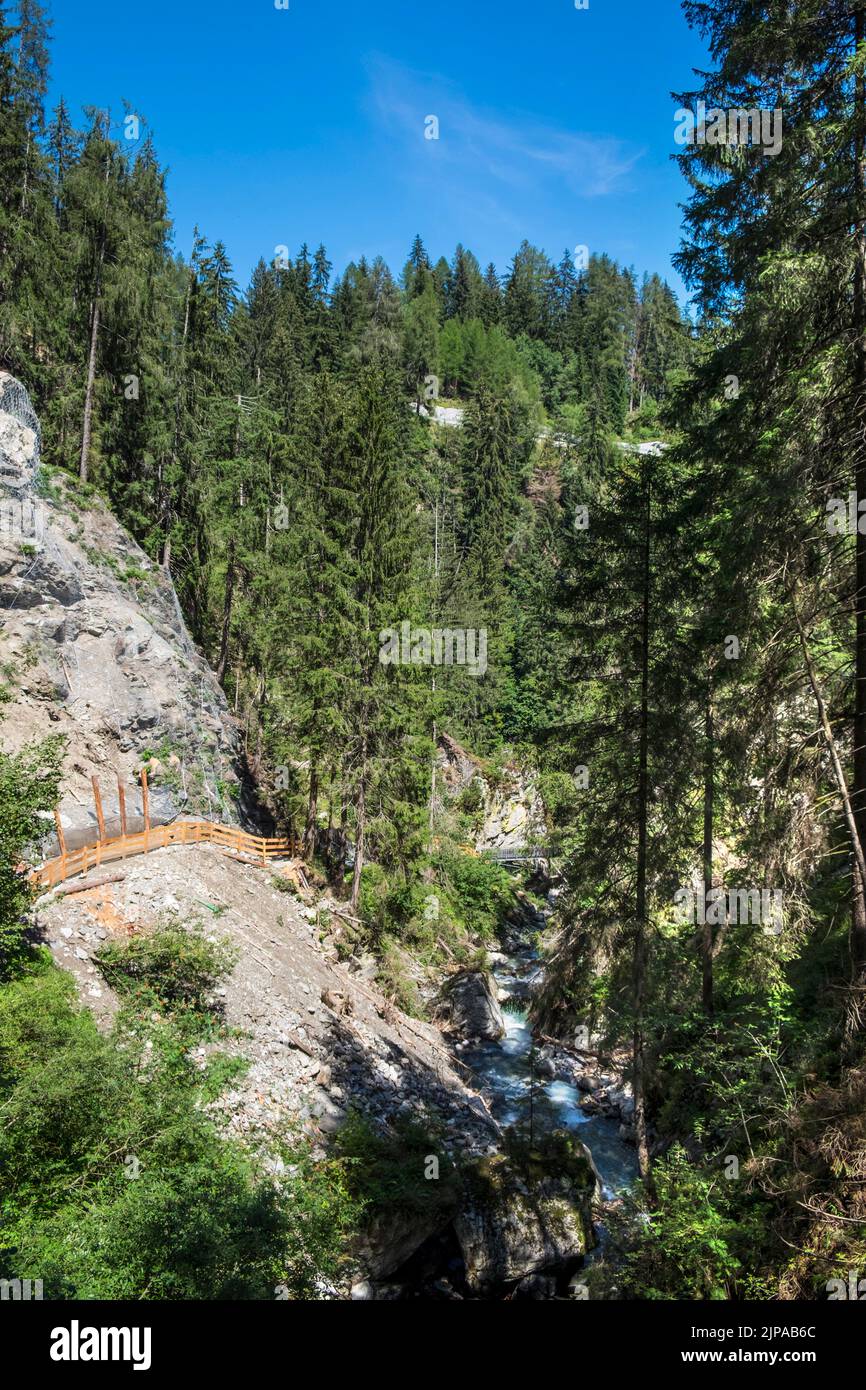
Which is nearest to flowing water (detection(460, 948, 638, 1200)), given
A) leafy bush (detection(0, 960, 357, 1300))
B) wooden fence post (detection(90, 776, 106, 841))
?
leafy bush (detection(0, 960, 357, 1300))

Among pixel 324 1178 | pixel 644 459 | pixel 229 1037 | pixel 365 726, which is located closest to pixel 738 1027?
pixel 324 1178

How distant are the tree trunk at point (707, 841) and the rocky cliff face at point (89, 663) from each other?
14605 millimetres

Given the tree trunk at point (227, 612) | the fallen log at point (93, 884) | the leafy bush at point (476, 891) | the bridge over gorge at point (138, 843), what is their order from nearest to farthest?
the fallen log at point (93, 884) → the bridge over gorge at point (138, 843) → the leafy bush at point (476, 891) → the tree trunk at point (227, 612)

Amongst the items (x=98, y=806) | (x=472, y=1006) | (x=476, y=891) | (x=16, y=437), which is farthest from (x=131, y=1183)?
(x=476, y=891)

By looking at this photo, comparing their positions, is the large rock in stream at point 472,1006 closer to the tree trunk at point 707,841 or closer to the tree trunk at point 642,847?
the tree trunk at point 707,841

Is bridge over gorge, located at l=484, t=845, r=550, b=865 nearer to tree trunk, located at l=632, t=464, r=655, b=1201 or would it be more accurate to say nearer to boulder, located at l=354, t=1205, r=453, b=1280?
tree trunk, located at l=632, t=464, r=655, b=1201

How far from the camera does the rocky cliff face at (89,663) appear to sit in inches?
827

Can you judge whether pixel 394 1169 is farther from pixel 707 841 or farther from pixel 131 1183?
pixel 707 841

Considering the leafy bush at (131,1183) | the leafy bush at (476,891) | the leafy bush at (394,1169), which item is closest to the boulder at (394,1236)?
the leafy bush at (394,1169)

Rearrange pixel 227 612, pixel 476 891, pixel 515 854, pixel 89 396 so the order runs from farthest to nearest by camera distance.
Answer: pixel 515 854 → pixel 227 612 → pixel 476 891 → pixel 89 396

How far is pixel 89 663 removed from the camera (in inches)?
898

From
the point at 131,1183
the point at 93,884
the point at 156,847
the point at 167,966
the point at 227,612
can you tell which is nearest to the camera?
the point at 131,1183

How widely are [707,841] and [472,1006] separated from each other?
11749 millimetres
